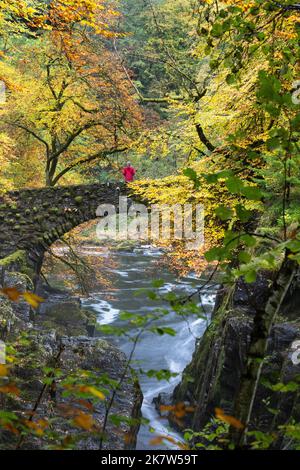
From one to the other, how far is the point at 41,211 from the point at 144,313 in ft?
21.3

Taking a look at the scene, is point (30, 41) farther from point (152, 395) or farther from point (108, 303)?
point (152, 395)

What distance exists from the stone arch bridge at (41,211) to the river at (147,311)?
122 inches

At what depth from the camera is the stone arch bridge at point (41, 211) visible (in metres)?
13.9

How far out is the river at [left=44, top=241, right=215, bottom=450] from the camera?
13.2 m

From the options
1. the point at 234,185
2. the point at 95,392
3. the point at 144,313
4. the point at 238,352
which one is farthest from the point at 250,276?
the point at 144,313

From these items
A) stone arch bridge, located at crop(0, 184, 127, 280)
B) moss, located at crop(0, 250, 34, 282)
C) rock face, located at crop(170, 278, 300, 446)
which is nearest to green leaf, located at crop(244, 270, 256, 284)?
rock face, located at crop(170, 278, 300, 446)

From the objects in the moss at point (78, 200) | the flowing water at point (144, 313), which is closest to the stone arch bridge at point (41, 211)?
the moss at point (78, 200)

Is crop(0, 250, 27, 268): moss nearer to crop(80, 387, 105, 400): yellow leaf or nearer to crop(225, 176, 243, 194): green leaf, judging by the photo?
crop(80, 387, 105, 400): yellow leaf

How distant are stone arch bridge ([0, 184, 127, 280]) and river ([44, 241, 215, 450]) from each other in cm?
310

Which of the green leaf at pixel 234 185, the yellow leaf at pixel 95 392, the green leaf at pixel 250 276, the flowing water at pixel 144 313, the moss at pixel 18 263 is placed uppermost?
the green leaf at pixel 234 185

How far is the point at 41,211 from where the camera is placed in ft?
46.0

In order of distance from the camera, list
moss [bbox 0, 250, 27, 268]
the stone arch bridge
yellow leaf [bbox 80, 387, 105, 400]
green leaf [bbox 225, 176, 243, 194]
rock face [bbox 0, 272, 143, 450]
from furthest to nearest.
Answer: the stone arch bridge → moss [bbox 0, 250, 27, 268] → rock face [bbox 0, 272, 143, 450] → green leaf [bbox 225, 176, 243, 194] → yellow leaf [bbox 80, 387, 105, 400]

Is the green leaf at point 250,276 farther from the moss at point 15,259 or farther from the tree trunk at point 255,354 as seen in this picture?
the moss at point 15,259
